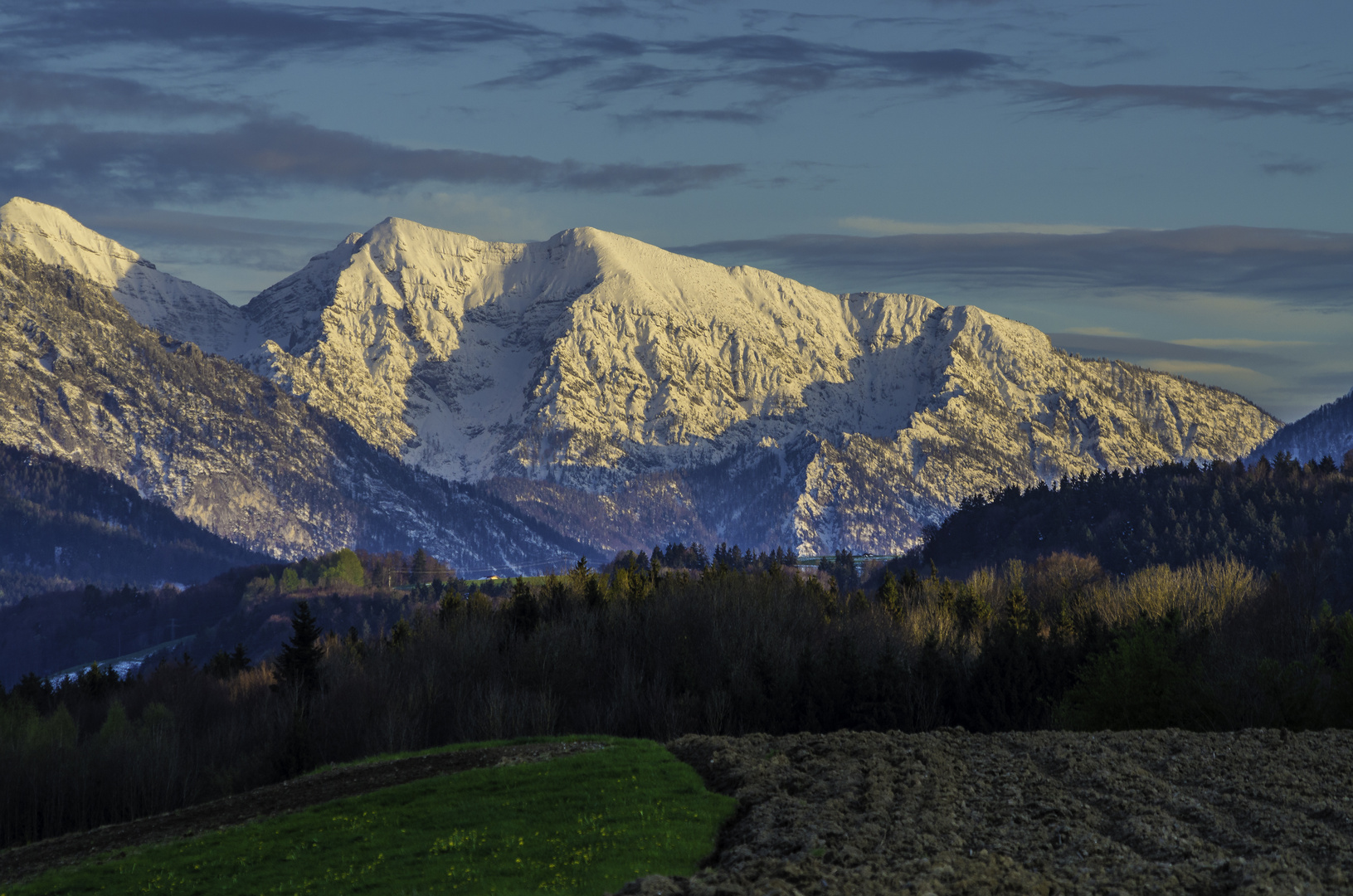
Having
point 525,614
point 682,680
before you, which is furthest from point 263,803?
point 525,614

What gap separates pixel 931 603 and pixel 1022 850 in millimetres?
110689

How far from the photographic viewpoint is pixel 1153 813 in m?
37.5

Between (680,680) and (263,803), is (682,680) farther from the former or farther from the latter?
(263,803)

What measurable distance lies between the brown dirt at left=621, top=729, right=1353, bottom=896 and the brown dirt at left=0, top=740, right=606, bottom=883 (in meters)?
10.2

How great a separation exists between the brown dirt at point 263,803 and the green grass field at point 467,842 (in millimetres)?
3167

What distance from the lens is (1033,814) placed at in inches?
1524

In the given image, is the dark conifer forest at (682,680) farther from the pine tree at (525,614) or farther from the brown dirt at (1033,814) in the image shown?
the brown dirt at (1033,814)

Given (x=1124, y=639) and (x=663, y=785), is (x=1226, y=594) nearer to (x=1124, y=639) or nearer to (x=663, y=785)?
(x=1124, y=639)

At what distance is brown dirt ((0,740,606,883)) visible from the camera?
54281 mm

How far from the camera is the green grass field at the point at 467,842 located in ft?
125

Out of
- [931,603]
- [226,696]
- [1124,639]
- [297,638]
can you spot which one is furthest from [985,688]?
[226,696]

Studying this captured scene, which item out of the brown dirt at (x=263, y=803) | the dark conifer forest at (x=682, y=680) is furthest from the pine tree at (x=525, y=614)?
the brown dirt at (x=263, y=803)

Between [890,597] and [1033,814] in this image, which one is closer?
[1033,814]

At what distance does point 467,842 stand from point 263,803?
20.1m
